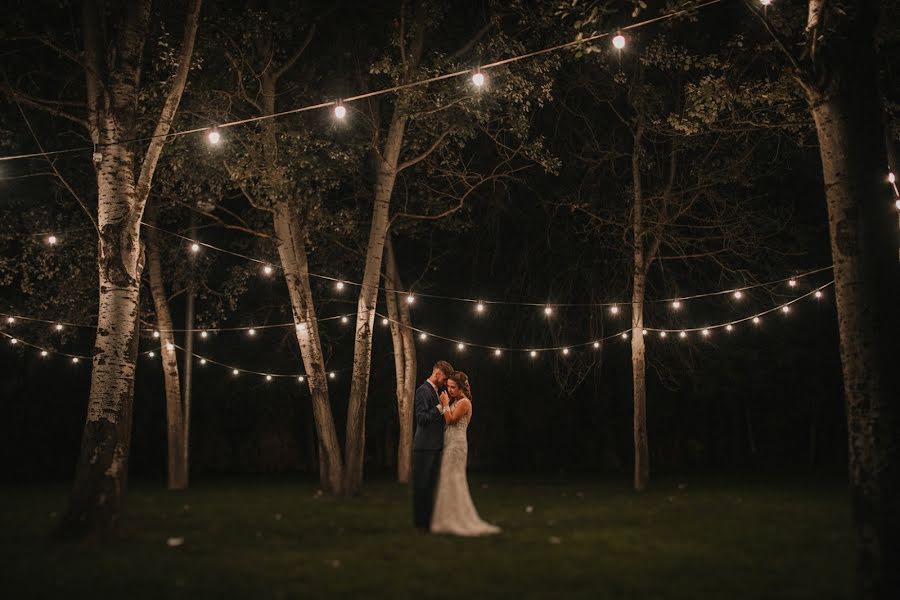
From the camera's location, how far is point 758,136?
1605 centimetres

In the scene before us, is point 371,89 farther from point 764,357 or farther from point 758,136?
point 764,357

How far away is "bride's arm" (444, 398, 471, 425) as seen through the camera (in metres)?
8.67

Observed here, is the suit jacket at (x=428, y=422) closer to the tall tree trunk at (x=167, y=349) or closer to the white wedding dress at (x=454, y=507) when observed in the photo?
the white wedding dress at (x=454, y=507)

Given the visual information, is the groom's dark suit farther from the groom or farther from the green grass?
the green grass

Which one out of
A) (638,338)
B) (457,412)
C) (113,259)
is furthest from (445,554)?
(638,338)

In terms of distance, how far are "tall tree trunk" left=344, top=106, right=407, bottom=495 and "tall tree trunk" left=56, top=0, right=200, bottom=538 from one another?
5.35 meters

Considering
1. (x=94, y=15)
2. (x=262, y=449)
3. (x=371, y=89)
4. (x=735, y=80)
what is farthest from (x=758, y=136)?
(x=262, y=449)

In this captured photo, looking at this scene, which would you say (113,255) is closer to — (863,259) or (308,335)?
(308,335)

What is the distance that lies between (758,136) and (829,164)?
11030mm

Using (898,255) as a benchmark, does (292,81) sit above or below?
above

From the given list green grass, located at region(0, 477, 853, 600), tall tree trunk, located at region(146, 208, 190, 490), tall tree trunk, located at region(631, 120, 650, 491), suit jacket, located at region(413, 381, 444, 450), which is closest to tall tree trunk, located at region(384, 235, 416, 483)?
tall tree trunk, located at region(146, 208, 190, 490)

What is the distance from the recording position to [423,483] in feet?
27.5

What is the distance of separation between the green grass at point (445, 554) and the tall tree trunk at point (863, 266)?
1.91ft

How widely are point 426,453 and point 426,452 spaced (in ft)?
0.03
